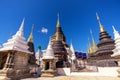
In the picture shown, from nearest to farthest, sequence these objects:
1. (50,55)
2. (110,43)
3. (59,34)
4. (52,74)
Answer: (52,74) < (50,55) < (110,43) < (59,34)

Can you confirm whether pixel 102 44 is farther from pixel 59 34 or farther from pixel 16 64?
pixel 16 64

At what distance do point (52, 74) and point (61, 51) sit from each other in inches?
428

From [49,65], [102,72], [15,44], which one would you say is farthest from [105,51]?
[15,44]

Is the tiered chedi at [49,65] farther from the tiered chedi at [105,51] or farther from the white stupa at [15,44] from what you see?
the tiered chedi at [105,51]

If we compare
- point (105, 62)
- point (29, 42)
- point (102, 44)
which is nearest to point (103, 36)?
point (102, 44)

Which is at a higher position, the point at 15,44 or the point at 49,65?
the point at 15,44

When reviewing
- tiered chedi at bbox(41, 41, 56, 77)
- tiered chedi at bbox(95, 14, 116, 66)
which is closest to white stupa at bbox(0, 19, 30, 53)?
tiered chedi at bbox(41, 41, 56, 77)

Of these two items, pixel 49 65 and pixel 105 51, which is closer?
pixel 49 65

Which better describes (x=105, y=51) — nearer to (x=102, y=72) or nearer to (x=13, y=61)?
(x=102, y=72)

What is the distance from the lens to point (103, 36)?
24.3m

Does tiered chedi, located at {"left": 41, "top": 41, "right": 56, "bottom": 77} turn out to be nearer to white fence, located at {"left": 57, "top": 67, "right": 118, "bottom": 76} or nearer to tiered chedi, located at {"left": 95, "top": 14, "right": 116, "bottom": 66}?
white fence, located at {"left": 57, "top": 67, "right": 118, "bottom": 76}

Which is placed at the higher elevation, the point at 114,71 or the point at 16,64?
the point at 16,64

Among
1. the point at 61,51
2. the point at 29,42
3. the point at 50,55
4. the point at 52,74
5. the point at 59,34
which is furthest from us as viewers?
the point at 59,34

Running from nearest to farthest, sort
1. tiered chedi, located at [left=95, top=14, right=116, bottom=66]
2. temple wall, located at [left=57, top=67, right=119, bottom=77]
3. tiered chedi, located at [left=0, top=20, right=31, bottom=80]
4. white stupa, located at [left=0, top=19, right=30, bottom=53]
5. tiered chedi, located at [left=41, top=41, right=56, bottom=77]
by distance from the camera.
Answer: tiered chedi, located at [left=0, top=20, right=31, bottom=80] → white stupa, located at [left=0, top=19, right=30, bottom=53] → tiered chedi, located at [left=41, top=41, right=56, bottom=77] → temple wall, located at [left=57, top=67, right=119, bottom=77] → tiered chedi, located at [left=95, top=14, right=116, bottom=66]
